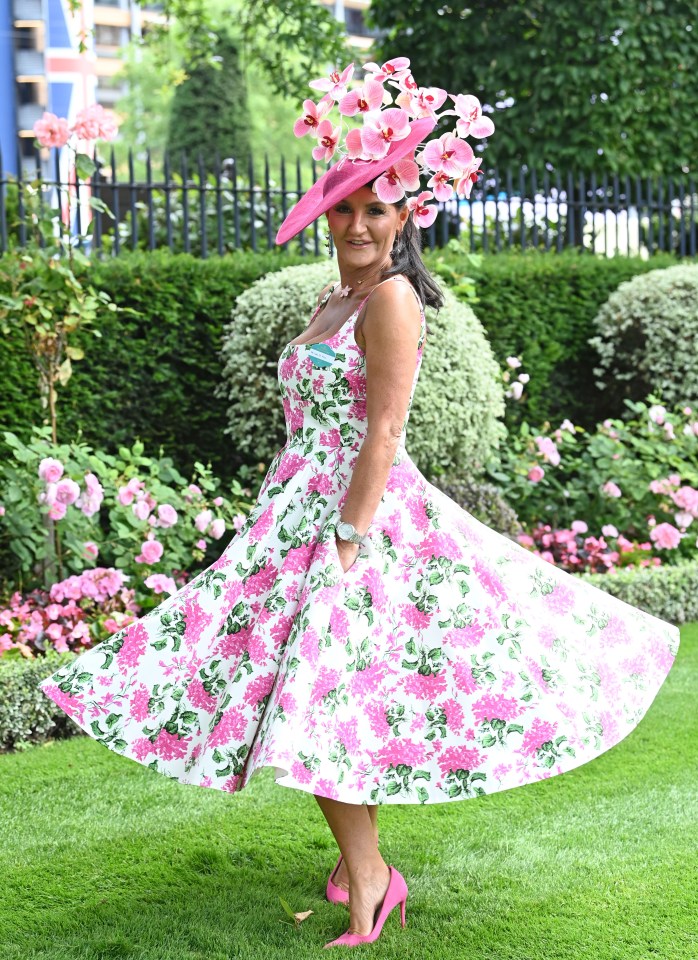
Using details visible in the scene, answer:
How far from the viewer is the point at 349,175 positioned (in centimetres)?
273

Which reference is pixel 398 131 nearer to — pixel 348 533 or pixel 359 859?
pixel 348 533

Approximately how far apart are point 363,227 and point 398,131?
0.23m

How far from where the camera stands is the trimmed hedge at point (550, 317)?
7.65 m

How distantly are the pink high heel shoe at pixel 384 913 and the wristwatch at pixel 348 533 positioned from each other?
31.5 inches

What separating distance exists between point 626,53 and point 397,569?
850cm

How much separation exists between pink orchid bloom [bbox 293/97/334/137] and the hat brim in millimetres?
181

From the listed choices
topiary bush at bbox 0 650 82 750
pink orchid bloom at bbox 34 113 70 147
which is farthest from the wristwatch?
pink orchid bloom at bbox 34 113 70 147

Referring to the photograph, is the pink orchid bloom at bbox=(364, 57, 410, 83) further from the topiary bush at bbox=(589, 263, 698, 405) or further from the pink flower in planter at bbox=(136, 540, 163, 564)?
the topiary bush at bbox=(589, 263, 698, 405)

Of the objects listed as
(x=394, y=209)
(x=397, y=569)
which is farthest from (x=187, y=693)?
(x=394, y=209)

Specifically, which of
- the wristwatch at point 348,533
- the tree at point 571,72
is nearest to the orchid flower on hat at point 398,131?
the wristwatch at point 348,533

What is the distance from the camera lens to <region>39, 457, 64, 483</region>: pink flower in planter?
4883 millimetres

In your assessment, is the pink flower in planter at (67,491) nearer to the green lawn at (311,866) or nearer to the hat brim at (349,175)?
the green lawn at (311,866)

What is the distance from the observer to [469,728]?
2648 millimetres

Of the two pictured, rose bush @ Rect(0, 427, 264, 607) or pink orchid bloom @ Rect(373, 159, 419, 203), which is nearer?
pink orchid bloom @ Rect(373, 159, 419, 203)
